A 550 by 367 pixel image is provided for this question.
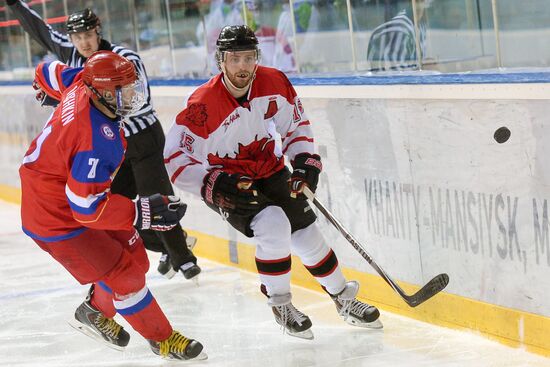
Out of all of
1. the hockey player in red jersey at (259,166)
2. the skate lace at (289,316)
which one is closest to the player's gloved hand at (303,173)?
the hockey player in red jersey at (259,166)

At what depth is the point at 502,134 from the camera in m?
3.41

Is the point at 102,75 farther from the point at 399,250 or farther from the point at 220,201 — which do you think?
the point at 399,250

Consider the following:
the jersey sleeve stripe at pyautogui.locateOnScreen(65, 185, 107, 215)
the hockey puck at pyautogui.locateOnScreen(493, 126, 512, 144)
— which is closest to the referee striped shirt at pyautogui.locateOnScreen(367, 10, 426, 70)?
the hockey puck at pyautogui.locateOnScreen(493, 126, 512, 144)

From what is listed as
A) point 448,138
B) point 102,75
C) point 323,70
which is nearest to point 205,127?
point 102,75

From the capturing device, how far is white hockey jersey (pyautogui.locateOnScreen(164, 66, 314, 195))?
365 centimetres

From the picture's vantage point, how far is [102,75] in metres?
3.18

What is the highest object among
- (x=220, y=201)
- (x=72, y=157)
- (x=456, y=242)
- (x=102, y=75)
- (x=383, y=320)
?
(x=102, y=75)

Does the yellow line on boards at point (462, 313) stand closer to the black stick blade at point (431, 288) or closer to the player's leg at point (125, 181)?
the black stick blade at point (431, 288)

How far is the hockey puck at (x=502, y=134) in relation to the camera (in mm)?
3389

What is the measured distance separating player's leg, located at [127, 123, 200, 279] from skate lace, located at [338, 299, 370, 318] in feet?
3.23

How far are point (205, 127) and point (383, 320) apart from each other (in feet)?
3.30

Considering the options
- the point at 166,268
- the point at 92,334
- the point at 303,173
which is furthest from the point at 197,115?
the point at 166,268

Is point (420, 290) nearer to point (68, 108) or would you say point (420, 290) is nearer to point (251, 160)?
point (251, 160)

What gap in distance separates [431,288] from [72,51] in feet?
6.55
